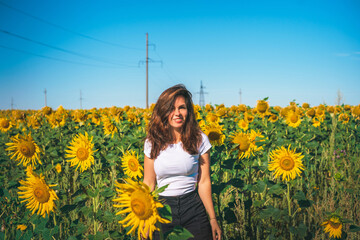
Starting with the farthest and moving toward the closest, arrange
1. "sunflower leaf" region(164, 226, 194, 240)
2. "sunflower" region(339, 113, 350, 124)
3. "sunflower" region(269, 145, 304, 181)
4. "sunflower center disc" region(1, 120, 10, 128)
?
"sunflower" region(339, 113, 350, 124)
"sunflower center disc" region(1, 120, 10, 128)
"sunflower" region(269, 145, 304, 181)
"sunflower leaf" region(164, 226, 194, 240)

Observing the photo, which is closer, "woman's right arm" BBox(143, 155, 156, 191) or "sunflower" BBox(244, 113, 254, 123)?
"woman's right arm" BBox(143, 155, 156, 191)

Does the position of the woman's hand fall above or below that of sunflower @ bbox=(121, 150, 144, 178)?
below

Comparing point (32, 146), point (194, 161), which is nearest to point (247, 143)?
point (194, 161)

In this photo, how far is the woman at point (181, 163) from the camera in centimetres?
179

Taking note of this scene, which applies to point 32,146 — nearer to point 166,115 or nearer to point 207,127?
point 166,115

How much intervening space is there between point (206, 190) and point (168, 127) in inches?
24.8

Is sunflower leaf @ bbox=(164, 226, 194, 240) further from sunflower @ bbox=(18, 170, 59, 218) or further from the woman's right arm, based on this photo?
sunflower @ bbox=(18, 170, 59, 218)

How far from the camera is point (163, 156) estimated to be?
1881 millimetres

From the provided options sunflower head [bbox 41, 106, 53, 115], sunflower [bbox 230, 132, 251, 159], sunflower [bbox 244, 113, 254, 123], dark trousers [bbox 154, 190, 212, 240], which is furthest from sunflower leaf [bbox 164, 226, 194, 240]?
sunflower head [bbox 41, 106, 53, 115]

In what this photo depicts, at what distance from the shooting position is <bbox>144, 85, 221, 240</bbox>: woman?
179cm

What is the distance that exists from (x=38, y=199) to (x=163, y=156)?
107cm

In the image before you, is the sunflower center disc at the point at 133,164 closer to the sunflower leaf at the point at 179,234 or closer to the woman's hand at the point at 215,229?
the woman's hand at the point at 215,229

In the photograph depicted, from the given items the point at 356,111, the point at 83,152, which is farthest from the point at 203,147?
the point at 356,111

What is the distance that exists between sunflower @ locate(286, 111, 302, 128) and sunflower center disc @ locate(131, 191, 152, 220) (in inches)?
183
